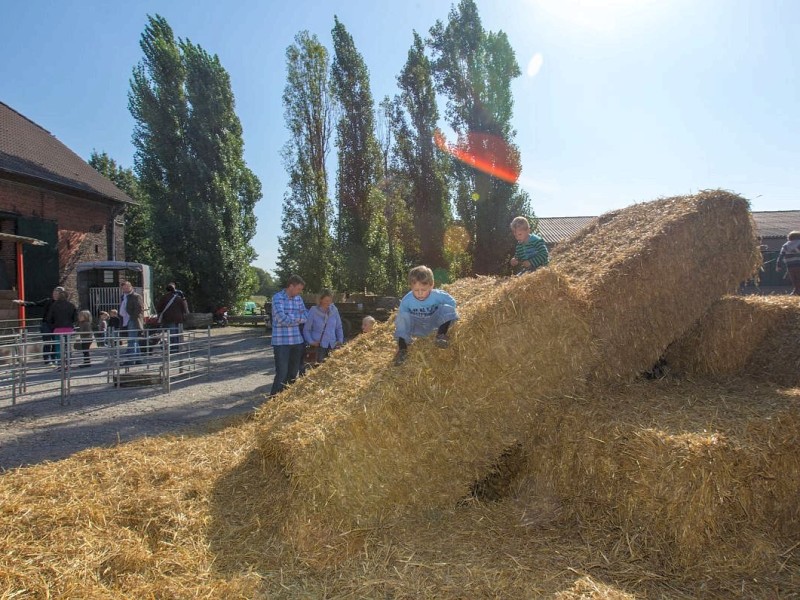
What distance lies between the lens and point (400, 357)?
4281 mm

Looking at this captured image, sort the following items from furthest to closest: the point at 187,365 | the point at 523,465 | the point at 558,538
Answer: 1. the point at 187,365
2. the point at 523,465
3. the point at 558,538

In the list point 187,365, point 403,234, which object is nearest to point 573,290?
point 187,365

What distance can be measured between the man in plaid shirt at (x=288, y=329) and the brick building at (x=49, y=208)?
13.9 meters

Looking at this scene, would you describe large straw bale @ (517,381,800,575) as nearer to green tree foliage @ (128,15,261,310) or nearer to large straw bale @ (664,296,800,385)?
large straw bale @ (664,296,800,385)

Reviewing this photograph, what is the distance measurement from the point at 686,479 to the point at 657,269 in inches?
84.5

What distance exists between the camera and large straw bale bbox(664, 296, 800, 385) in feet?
17.4

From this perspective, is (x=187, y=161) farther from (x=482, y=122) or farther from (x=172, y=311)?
(x=172, y=311)

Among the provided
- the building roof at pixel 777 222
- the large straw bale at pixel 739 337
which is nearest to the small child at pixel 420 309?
the large straw bale at pixel 739 337

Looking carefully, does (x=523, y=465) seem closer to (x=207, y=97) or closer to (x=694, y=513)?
(x=694, y=513)

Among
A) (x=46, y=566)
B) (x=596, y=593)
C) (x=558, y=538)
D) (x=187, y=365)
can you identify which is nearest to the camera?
(x=596, y=593)

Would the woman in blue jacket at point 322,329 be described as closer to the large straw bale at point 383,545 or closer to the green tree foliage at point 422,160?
the large straw bale at point 383,545

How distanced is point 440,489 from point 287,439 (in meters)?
1.14

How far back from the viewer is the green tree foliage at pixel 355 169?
81.8 ft

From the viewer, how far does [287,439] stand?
12.5 feet
